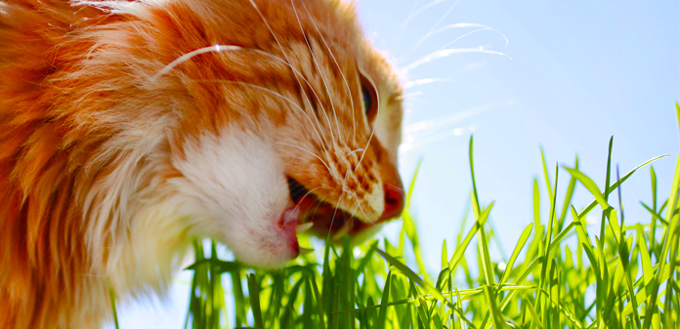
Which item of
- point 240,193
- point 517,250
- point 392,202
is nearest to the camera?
point 517,250

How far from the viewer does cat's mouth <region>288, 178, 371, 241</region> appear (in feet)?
2.73

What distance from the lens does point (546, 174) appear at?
703 millimetres

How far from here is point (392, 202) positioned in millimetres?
913

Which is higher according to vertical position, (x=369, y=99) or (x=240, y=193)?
(x=369, y=99)

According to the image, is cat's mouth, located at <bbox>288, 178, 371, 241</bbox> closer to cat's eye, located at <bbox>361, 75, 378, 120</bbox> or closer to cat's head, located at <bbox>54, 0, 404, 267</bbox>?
cat's head, located at <bbox>54, 0, 404, 267</bbox>

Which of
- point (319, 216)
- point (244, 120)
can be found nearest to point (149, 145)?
point (244, 120)

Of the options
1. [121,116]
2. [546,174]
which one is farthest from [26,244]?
[546,174]

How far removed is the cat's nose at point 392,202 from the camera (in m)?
0.91

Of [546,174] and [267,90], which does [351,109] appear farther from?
[546,174]

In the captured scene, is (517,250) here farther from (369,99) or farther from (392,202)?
(369,99)

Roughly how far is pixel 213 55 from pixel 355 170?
11.8 inches

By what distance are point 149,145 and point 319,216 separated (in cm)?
35

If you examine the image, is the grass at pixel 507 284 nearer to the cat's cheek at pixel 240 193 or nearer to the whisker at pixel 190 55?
the cat's cheek at pixel 240 193

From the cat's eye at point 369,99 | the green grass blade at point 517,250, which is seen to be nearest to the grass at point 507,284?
the green grass blade at point 517,250
